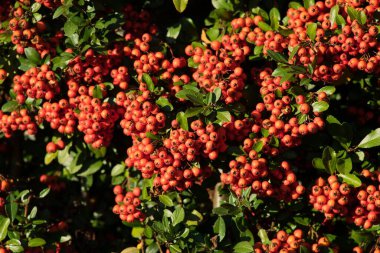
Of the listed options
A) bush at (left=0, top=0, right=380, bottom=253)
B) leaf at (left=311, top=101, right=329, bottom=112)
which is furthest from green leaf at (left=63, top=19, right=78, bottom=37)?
leaf at (left=311, top=101, right=329, bottom=112)

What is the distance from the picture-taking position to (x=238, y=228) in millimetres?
4000

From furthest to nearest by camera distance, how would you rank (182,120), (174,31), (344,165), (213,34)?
(174,31), (213,34), (344,165), (182,120)

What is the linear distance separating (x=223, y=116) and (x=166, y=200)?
859 millimetres

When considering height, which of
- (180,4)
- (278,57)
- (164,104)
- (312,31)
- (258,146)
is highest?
(180,4)

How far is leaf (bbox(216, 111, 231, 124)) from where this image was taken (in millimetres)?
3516

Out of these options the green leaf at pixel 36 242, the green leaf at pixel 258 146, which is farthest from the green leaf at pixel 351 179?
the green leaf at pixel 36 242

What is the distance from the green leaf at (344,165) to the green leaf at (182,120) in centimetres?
118

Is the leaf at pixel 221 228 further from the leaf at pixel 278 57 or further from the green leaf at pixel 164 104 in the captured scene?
the leaf at pixel 278 57

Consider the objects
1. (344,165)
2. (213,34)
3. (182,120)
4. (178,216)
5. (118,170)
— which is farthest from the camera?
(118,170)

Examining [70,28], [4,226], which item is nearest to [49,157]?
[4,226]

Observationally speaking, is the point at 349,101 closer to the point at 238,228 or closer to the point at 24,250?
the point at 238,228

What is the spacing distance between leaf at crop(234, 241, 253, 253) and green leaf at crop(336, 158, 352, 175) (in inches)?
35.7

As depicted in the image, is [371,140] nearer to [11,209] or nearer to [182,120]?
[182,120]

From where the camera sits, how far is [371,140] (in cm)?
379
